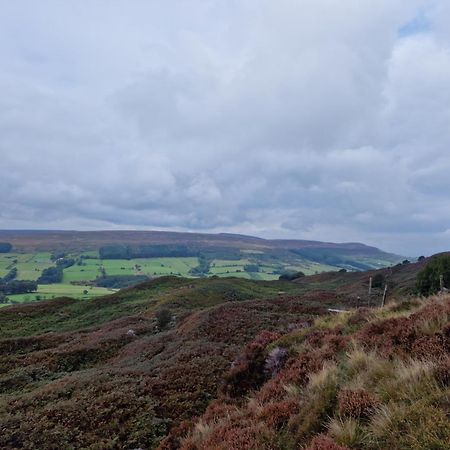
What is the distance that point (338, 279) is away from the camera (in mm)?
86938

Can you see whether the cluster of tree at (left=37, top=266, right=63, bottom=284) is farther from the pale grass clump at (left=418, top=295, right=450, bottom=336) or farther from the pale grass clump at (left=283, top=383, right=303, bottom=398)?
the pale grass clump at (left=418, top=295, right=450, bottom=336)

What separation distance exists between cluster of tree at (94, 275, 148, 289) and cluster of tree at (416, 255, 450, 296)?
9326 cm

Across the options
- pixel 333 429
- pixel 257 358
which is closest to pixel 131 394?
pixel 257 358

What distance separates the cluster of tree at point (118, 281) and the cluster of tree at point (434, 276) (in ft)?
306

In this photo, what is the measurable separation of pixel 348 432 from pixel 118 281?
134 meters

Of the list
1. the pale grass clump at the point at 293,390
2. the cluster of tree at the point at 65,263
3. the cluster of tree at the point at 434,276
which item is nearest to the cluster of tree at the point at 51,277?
the cluster of tree at the point at 65,263

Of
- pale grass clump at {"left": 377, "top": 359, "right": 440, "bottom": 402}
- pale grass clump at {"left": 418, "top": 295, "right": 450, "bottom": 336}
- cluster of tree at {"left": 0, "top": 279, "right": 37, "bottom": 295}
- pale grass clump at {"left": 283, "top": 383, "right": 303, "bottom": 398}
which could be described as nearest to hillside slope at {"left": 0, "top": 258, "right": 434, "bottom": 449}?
pale grass clump at {"left": 283, "top": 383, "right": 303, "bottom": 398}

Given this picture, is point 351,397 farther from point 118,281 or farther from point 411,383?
point 118,281

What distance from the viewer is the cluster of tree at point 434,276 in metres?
39.9

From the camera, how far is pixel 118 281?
133375 mm

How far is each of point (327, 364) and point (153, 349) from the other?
49.2ft

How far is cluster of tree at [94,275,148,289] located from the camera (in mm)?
125975

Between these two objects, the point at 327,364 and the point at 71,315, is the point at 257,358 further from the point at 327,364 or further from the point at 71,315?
the point at 71,315

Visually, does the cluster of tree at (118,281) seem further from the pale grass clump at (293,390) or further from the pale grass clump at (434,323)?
the pale grass clump at (434,323)
